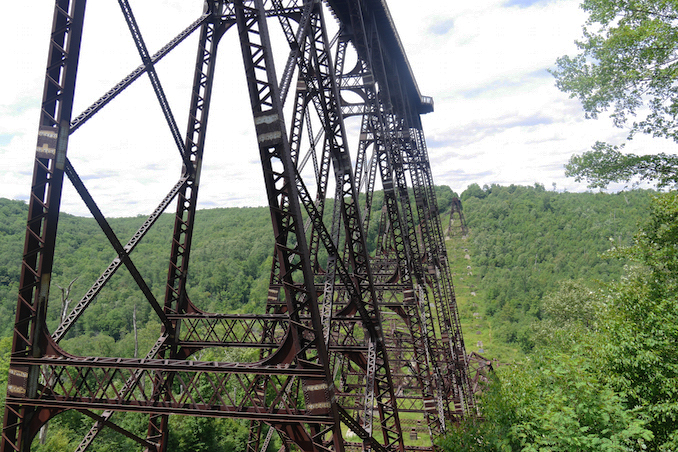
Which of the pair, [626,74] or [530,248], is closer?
[626,74]

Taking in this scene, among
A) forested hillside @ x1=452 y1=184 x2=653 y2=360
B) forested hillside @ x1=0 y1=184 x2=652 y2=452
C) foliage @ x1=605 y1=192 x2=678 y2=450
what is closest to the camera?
foliage @ x1=605 y1=192 x2=678 y2=450

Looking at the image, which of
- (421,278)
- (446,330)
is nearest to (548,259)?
(446,330)

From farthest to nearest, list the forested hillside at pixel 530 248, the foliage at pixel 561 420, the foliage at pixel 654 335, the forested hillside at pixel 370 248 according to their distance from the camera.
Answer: the forested hillside at pixel 530 248
the forested hillside at pixel 370 248
the foliage at pixel 654 335
the foliage at pixel 561 420

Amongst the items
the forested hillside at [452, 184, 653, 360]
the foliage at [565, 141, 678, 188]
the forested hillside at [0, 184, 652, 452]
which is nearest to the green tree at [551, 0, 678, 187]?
the foliage at [565, 141, 678, 188]

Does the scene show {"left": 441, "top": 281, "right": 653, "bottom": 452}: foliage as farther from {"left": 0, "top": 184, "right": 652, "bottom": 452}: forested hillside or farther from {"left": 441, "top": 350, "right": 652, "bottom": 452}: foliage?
{"left": 0, "top": 184, "right": 652, "bottom": 452}: forested hillside

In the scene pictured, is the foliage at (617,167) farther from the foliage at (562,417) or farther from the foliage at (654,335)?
the foliage at (562,417)

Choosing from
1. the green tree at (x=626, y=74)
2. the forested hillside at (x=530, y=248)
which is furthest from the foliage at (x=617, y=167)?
the forested hillside at (x=530, y=248)

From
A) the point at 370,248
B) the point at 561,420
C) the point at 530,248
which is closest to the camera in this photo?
the point at 561,420

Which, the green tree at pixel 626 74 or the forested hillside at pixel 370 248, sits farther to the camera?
the forested hillside at pixel 370 248

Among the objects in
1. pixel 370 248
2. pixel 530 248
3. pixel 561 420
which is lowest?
pixel 530 248

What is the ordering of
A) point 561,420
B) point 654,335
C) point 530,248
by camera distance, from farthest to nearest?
point 530,248 → point 654,335 → point 561,420

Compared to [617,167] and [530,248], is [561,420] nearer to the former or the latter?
[617,167]

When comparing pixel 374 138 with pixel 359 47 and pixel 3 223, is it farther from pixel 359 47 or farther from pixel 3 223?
pixel 3 223

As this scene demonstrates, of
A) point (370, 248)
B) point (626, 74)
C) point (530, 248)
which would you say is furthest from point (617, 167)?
point (530, 248)
